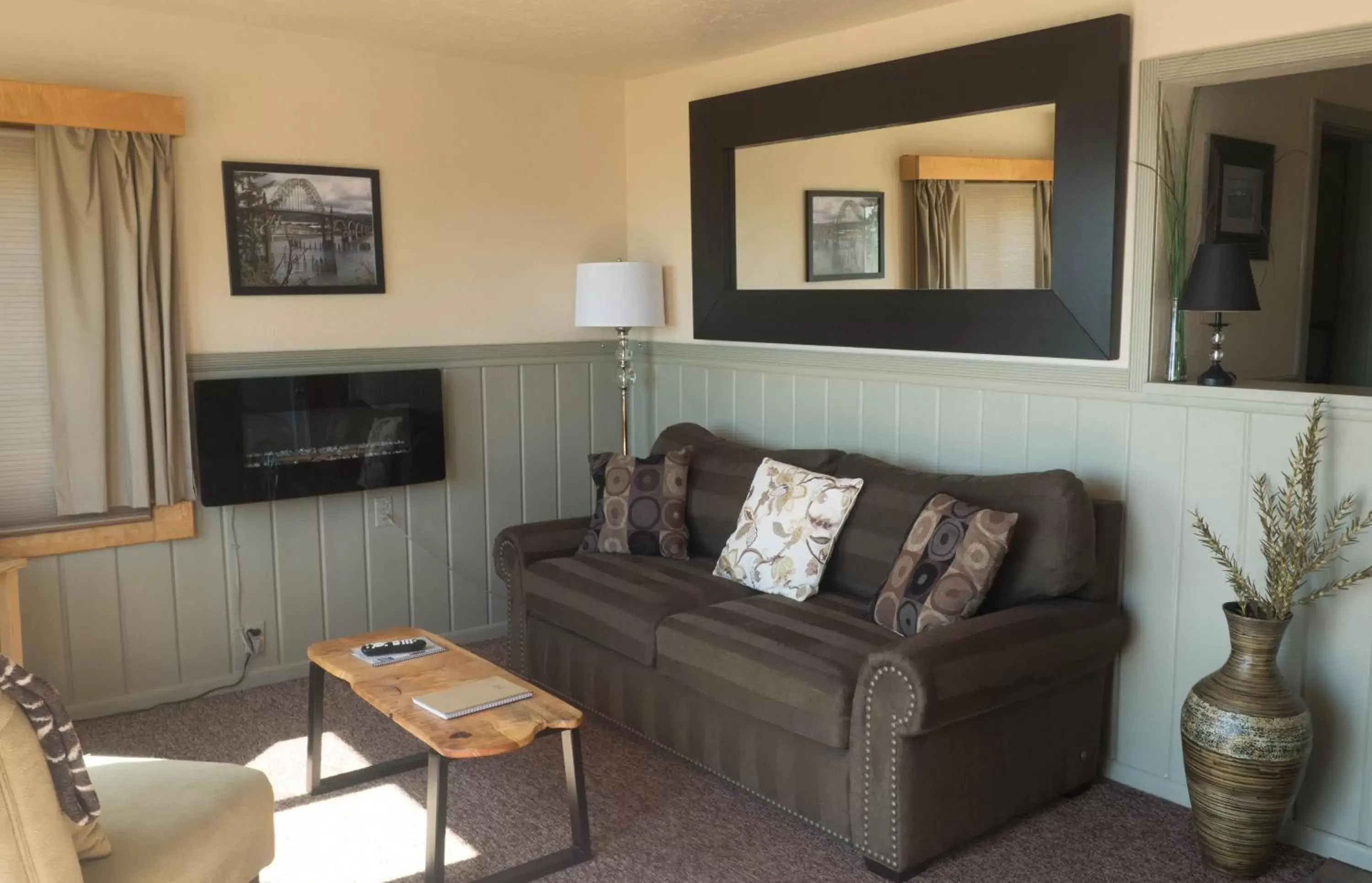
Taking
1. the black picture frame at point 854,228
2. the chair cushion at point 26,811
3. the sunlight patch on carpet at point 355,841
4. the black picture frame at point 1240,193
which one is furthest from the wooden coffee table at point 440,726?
the black picture frame at point 1240,193

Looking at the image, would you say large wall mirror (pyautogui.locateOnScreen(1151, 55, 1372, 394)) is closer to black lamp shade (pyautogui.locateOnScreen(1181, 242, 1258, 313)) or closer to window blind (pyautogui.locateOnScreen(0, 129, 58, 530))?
black lamp shade (pyautogui.locateOnScreen(1181, 242, 1258, 313))

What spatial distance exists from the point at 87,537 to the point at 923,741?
113 inches

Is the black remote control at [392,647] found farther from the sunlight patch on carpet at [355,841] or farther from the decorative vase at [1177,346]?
the decorative vase at [1177,346]

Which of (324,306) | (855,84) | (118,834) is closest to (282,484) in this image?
(324,306)

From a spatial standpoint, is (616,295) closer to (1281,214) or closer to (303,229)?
(303,229)

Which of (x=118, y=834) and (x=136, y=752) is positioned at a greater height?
(x=118, y=834)

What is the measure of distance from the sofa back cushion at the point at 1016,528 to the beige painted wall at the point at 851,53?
1.77 ft

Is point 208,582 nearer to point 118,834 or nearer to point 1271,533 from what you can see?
point 118,834

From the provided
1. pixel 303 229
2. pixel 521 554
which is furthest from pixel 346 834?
pixel 303 229

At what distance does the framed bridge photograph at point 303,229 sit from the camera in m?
4.00

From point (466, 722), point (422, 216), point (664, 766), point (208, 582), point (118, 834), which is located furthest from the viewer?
point (422, 216)

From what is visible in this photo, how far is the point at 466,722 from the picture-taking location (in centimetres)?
263

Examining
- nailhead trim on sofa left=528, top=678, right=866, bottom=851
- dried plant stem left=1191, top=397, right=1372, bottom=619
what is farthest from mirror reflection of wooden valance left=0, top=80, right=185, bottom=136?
dried plant stem left=1191, top=397, right=1372, bottom=619

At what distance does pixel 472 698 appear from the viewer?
2.78 m
